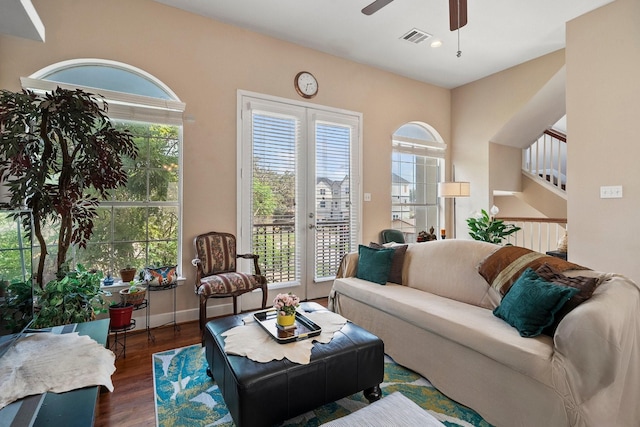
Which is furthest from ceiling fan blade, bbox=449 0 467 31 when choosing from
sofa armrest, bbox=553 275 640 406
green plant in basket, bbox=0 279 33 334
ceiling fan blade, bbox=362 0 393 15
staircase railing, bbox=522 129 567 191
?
staircase railing, bbox=522 129 567 191

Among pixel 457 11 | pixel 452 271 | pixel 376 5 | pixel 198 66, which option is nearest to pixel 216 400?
pixel 452 271

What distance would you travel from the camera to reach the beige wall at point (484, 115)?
436 cm

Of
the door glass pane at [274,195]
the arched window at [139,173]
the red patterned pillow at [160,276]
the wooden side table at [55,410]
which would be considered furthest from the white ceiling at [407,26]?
the wooden side table at [55,410]

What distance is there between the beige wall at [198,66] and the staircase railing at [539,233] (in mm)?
2398

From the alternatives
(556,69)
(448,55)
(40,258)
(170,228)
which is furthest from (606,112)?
(40,258)

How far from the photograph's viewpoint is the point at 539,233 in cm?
444

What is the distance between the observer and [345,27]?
354 cm

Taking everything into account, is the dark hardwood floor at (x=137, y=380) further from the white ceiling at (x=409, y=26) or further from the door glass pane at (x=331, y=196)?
the white ceiling at (x=409, y=26)

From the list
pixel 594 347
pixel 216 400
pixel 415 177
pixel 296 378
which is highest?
pixel 415 177

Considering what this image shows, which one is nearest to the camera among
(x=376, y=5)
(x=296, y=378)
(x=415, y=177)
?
(x=296, y=378)

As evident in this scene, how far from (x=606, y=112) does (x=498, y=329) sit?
2852 millimetres

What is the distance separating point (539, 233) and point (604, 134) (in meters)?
1.68

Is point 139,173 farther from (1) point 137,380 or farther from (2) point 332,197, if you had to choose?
(2) point 332,197

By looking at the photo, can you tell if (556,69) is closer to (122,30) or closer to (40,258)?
(122,30)
